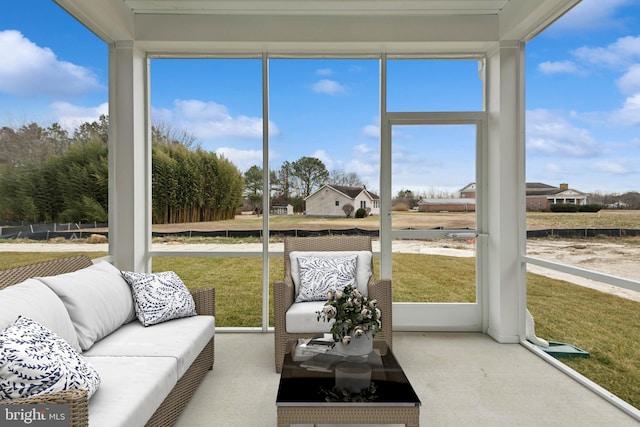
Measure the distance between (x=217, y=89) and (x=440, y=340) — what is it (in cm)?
346

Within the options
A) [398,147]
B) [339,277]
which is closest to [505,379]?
[339,277]

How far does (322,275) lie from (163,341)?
1.54 meters

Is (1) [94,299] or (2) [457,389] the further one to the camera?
(2) [457,389]

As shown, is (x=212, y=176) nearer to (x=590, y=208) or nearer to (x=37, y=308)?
(x=37, y=308)

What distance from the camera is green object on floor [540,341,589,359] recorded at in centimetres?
337

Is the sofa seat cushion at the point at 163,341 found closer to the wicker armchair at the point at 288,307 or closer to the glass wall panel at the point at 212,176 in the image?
the wicker armchair at the point at 288,307

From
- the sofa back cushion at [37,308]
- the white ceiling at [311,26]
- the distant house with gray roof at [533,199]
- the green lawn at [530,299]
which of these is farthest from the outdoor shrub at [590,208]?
the sofa back cushion at [37,308]

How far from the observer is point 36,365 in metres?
1.64

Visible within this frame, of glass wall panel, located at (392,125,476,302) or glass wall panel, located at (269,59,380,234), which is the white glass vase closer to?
glass wall panel, located at (392,125,476,302)

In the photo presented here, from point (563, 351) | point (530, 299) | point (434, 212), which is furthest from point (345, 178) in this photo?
point (563, 351)

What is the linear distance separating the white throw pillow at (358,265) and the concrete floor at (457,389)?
0.67 meters

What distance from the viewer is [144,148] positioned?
4.55 meters

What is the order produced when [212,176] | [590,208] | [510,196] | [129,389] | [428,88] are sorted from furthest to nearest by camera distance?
[212,176] < [428,88] < [510,196] < [590,208] < [129,389]

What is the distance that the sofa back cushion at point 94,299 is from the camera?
248cm
